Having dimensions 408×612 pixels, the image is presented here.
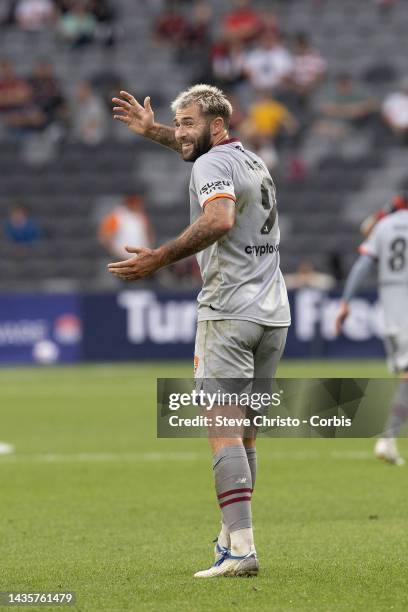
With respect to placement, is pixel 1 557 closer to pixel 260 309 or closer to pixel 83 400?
pixel 260 309

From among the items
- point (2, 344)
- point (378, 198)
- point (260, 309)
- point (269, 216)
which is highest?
point (269, 216)

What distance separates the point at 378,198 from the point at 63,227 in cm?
606

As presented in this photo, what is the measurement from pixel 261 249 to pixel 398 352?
5.53 m

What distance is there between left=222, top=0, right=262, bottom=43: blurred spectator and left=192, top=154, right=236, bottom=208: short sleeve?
879 inches

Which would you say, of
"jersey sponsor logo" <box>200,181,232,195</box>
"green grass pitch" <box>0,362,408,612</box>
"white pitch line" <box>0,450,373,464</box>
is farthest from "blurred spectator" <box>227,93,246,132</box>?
"jersey sponsor logo" <box>200,181,232,195</box>

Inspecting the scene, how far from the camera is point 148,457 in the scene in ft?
39.7

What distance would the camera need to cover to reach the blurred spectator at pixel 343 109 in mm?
27797

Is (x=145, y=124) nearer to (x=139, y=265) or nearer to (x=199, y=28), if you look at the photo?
(x=139, y=265)

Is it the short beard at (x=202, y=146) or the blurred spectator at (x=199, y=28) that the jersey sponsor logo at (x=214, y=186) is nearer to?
the short beard at (x=202, y=146)


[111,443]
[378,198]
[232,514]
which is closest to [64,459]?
[111,443]

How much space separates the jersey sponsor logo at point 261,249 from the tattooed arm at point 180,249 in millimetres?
420

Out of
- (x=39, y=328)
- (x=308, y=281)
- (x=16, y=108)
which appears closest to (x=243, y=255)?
Result: (x=39, y=328)

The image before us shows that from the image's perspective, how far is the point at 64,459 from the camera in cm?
1188

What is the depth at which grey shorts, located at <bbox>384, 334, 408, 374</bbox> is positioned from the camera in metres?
11.8
